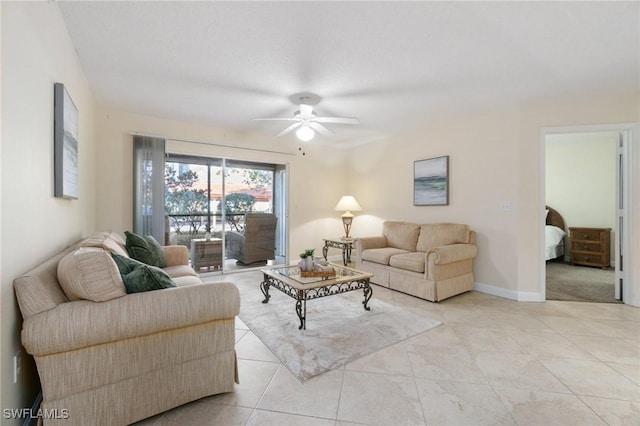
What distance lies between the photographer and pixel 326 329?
263 centimetres

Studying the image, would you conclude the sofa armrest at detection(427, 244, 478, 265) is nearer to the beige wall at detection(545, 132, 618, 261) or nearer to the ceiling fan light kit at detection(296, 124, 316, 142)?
the ceiling fan light kit at detection(296, 124, 316, 142)

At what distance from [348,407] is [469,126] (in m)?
3.95

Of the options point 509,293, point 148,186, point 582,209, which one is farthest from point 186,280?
point 582,209

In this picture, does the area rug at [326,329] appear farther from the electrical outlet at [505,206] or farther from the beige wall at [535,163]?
the electrical outlet at [505,206]

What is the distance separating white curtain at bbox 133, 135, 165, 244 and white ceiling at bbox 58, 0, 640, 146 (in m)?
0.67

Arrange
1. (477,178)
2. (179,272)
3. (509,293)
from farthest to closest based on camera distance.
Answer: (477,178) < (509,293) < (179,272)

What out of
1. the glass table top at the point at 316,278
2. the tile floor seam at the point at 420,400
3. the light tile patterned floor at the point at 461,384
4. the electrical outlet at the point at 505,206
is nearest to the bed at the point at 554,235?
the electrical outlet at the point at 505,206

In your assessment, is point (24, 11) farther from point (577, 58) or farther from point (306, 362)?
point (577, 58)

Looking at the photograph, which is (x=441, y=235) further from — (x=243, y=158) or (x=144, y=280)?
(x=144, y=280)

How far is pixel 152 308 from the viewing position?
1458 mm

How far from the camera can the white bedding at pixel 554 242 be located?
5426mm

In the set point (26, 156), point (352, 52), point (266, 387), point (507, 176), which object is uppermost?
point (352, 52)

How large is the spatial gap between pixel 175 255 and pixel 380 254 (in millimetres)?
2778

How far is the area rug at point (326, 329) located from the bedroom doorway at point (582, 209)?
8.99ft
